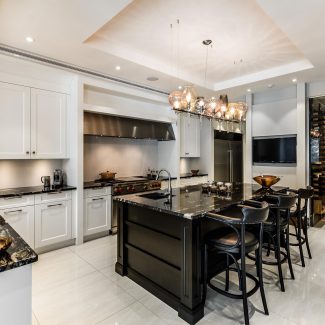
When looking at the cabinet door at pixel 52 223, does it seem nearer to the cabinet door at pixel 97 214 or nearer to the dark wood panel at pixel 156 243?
the cabinet door at pixel 97 214

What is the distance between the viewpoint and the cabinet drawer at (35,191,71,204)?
11.5ft

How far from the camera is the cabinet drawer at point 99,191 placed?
410 cm

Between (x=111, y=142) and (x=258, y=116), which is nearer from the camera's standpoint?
(x=111, y=142)

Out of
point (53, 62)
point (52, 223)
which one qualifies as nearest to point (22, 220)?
point (52, 223)

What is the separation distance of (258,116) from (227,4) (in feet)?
11.6

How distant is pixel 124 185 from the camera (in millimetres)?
4492

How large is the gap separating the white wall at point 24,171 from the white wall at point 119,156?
0.65 meters

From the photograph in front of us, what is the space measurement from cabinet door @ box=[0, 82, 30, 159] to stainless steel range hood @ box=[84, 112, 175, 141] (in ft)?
3.23

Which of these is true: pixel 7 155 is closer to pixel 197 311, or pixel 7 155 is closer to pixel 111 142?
pixel 111 142

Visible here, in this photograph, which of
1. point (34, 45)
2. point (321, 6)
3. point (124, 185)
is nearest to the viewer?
point (321, 6)

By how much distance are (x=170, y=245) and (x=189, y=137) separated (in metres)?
4.15

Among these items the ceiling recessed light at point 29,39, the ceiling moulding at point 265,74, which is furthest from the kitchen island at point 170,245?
the ceiling moulding at point 265,74

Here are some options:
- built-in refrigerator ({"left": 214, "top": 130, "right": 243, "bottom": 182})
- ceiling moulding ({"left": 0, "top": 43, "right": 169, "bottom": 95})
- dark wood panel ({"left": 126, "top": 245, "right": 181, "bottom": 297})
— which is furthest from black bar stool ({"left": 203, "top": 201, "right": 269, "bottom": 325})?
built-in refrigerator ({"left": 214, "top": 130, "right": 243, "bottom": 182})

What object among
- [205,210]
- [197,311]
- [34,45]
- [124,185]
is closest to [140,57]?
[34,45]
